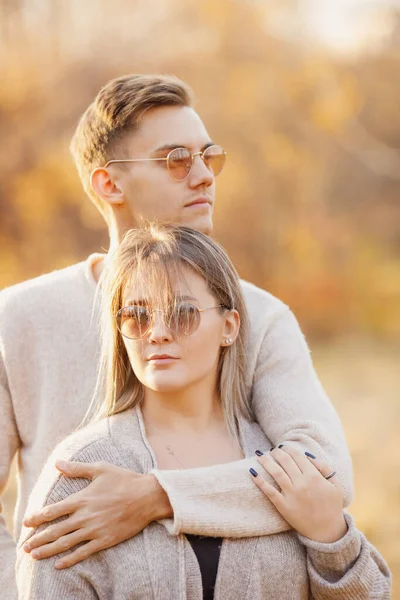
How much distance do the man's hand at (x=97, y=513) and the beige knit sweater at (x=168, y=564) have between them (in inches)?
1.0

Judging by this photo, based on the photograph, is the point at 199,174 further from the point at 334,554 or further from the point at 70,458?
the point at 334,554

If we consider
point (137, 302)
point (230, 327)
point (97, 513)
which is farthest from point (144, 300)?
point (97, 513)

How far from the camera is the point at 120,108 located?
2.71 metres

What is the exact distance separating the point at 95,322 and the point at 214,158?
62cm

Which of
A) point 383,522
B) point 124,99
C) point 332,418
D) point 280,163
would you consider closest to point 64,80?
point 280,163

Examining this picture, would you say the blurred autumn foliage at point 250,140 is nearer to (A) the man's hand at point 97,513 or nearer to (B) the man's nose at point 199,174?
(B) the man's nose at point 199,174

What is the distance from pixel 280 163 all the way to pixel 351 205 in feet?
4.03

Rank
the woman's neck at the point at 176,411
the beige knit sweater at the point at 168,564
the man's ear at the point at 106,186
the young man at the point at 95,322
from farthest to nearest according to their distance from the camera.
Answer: the man's ear at the point at 106,186
the young man at the point at 95,322
the woman's neck at the point at 176,411
the beige knit sweater at the point at 168,564

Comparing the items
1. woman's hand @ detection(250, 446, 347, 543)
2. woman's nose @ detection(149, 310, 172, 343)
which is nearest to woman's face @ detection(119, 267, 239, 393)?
Answer: woman's nose @ detection(149, 310, 172, 343)

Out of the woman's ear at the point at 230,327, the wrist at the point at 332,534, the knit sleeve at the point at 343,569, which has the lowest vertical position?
the knit sleeve at the point at 343,569

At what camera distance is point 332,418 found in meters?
2.38

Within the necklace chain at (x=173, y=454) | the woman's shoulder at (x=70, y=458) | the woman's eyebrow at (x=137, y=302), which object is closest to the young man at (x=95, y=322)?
the necklace chain at (x=173, y=454)

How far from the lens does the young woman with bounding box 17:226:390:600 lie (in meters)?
1.90

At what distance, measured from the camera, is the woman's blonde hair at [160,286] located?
2.05m
